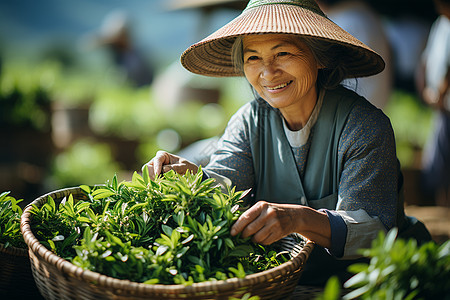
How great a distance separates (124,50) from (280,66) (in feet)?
20.2

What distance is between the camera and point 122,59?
735cm

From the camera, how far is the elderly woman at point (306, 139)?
4.43 feet

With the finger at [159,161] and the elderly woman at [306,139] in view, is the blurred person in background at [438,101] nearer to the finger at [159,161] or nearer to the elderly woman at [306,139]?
the elderly woman at [306,139]

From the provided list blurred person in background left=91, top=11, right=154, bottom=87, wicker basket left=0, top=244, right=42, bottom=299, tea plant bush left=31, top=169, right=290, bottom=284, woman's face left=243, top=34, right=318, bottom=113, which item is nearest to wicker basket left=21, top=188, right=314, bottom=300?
tea plant bush left=31, top=169, right=290, bottom=284

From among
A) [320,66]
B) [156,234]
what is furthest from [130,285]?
[320,66]

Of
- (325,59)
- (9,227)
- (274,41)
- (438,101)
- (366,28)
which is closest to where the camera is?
(9,227)

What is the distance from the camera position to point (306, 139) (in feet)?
5.40

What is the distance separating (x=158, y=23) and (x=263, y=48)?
552 inches

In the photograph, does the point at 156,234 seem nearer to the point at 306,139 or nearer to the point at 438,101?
the point at 306,139

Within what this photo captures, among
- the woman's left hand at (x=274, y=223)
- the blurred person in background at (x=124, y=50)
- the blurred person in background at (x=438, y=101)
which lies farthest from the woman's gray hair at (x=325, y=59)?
the blurred person in background at (x=124, y=50)

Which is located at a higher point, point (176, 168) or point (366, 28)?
point (366, 28)

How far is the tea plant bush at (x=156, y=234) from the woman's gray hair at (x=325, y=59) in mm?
634

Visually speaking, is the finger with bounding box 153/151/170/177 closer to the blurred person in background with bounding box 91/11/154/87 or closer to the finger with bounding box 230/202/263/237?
the finger with bounding box 230/202/263/237

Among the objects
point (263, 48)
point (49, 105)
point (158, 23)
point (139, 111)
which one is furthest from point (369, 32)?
point (158, 23)
